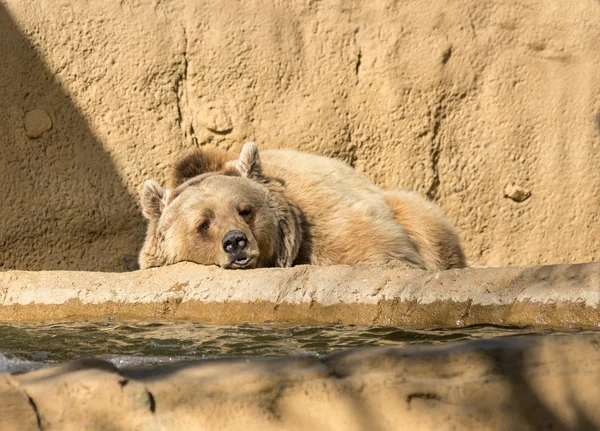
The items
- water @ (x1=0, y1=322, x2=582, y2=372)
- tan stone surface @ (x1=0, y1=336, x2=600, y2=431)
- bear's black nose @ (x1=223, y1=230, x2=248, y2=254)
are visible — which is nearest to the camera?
tan stone surface @ (x1=0, y1=336, x2=600, y2=431)

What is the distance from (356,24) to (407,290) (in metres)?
3.71

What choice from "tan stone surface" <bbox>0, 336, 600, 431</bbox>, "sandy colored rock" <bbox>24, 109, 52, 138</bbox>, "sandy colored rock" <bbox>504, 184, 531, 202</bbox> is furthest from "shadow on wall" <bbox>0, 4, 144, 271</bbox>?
"tan stone surface" <bbox>0, 336, 600, 431</bbox>

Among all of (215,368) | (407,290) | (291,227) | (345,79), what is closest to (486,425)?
(215,368)

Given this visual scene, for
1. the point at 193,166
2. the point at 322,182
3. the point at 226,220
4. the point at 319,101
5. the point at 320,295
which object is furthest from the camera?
the point at 319,101

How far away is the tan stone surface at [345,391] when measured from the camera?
2.33m

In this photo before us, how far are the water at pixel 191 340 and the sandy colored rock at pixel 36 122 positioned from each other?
323cm

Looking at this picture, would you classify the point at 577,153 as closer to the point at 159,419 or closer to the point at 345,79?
the point at 345,79

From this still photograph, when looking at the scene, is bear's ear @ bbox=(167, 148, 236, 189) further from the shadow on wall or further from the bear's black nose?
the bear's black nose

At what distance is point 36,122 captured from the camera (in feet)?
26.4

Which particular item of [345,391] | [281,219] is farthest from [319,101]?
[345,391]

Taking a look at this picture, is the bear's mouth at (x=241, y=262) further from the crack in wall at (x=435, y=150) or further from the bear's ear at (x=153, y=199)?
the crack in wall at (x=435, y=150)

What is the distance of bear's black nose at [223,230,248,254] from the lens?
6169mm

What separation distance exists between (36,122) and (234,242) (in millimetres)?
2801

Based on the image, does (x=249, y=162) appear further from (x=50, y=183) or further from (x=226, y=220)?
(x=50, y=183)
